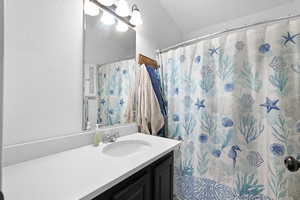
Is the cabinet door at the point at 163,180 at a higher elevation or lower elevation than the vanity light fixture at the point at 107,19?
lower

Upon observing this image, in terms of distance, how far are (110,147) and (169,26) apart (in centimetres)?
182

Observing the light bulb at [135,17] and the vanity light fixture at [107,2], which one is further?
the light bulb at [135,17]

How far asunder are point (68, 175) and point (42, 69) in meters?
0.61

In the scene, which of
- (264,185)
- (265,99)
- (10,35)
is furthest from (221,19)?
(10,35)

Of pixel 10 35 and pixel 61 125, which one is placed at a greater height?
pixel 10 35

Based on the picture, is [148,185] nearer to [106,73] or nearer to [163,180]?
[163,180]

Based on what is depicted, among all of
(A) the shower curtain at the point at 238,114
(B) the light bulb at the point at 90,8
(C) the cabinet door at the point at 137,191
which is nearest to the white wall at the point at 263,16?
(A) the shower curtain at the point at 238,114

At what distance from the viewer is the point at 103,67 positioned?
3.78ft

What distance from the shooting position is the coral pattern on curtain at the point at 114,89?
1.14 m

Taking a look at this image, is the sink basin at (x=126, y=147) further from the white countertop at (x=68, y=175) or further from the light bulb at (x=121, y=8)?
the light bulb at (x=121, y=8)

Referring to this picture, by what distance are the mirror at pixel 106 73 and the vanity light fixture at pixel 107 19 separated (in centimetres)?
2

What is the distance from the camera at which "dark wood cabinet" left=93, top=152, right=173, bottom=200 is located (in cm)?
61

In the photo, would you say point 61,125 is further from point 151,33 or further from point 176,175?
point 151,33

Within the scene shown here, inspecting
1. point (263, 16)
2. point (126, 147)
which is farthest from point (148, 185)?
point (263, 16)
